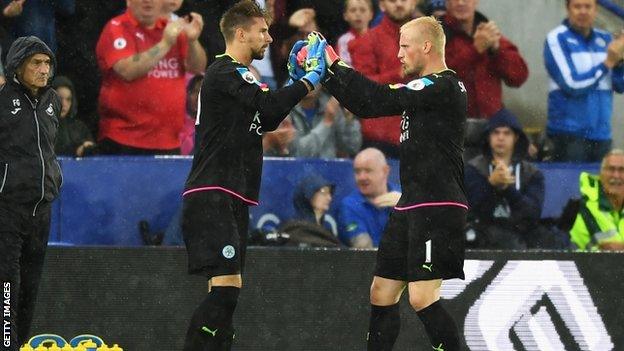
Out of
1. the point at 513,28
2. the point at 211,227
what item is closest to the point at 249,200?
the point at 211,227

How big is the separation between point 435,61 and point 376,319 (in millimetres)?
1563

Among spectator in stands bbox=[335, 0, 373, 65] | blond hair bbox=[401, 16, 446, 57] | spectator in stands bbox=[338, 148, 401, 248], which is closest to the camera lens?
blond hair bbox=[401, 16, 446, 57]

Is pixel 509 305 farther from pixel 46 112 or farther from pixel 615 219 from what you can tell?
pixel 46 112

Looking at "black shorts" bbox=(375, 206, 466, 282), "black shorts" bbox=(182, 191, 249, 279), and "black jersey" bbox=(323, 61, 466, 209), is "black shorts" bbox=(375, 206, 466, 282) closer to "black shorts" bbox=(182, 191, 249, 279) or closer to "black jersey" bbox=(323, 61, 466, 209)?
"black jersey" bbox=(323, 61, 466, 209)

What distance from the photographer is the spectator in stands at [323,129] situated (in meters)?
11.9

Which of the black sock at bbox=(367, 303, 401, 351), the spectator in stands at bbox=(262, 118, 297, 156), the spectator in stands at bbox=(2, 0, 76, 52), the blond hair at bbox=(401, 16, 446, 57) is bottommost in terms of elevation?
the black sock at bbox=(367, 303, 401, 351)

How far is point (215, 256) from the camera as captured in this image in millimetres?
8375

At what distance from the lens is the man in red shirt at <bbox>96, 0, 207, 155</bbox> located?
11469 mm

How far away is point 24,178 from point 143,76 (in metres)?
2.80

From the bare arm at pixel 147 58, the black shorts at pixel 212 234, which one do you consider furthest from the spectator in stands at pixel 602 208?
the black shorts at pixel 212 234

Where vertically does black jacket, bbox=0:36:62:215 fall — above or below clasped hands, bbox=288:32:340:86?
below

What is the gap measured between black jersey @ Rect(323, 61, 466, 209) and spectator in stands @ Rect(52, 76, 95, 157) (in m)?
3.40

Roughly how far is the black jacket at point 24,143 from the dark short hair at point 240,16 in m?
1.22

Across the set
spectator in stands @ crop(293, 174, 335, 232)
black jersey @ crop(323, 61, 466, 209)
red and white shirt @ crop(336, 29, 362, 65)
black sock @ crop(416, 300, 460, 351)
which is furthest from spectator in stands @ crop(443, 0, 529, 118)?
black sock @ crop(416, 300, 460, 351)
